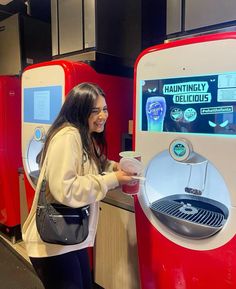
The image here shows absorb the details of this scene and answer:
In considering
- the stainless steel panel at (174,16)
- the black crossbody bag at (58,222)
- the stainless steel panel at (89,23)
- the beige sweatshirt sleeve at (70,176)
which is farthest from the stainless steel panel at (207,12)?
the black crossbody bag at (58,222)

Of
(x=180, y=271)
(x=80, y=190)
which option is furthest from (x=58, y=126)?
(x=180, y=271)

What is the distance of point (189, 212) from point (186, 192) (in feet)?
0.31

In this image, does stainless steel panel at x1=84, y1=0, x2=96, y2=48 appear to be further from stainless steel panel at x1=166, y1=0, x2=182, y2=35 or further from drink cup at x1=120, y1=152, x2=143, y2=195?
drink cup at x1=120, y1=152, x2=143, y2=195

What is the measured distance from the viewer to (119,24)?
2.04m

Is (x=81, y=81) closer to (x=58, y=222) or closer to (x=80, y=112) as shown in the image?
(x=80, y=112)

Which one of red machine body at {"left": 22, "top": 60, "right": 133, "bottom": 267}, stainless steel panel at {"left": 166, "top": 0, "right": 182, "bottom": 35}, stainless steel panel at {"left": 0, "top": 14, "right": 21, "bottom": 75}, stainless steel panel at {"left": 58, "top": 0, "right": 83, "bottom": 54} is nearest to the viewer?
stainless steel panel at {"left": 166, "top": 0, "right": 182, "bottom": 35}

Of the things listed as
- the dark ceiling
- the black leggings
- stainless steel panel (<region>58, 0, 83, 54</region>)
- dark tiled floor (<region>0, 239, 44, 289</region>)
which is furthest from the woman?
the dark ceiling

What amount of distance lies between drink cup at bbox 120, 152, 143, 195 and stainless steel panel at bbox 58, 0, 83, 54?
1086 millimetres

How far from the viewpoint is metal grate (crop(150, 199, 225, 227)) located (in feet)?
3.84

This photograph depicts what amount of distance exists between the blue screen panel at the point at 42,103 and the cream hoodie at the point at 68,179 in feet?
2.23

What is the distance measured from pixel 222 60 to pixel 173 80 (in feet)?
0.68

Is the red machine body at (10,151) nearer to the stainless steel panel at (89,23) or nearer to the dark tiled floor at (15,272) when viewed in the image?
the dark tiled floor at (15,272)

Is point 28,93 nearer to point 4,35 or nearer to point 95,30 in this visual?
point 95,30

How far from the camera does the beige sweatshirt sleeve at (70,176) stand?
1.10 metres
